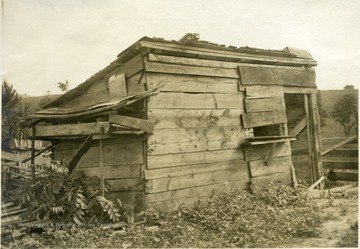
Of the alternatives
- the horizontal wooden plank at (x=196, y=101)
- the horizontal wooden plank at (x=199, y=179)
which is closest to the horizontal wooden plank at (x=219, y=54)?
the horizontal wooden plank at (x=196, y=101)

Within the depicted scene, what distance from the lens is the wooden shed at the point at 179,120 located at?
5773mm

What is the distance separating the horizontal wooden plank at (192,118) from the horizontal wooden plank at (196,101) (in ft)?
0.26

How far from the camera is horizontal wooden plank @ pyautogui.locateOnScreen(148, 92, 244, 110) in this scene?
5.96 meters

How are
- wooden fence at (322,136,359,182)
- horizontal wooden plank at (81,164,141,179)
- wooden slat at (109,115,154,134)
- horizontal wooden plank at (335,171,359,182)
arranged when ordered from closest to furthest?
1. wooden slat at (109,115,154,134)
2. horizontal wooden plank at (81,164,141,179)
3. wooden fence at (322,136,359,182)
4. horizontal wooden plank at (335,171,359,182)

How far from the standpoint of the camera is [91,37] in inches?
206

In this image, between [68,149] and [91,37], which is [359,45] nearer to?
[91,37]

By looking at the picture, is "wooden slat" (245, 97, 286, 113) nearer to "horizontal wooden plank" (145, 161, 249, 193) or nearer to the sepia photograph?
the sepia photograph

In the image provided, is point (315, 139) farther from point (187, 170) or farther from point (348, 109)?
point (187, 170)

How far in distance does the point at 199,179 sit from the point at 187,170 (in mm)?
319

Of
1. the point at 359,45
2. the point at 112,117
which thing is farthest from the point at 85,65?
the point at 359,45

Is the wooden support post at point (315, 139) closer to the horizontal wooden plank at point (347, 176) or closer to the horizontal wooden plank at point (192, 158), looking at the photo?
the horizontal wooden plank at point (347, 176)

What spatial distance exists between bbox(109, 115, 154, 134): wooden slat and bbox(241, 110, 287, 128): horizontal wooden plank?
7.61ft

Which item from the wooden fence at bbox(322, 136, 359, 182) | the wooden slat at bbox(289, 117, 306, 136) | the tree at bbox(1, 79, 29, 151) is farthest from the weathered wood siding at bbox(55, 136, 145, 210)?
the wooden fence at bbox(322, 136, 359, 182)

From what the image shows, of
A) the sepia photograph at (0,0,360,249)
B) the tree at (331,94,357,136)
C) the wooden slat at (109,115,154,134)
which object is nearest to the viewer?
the sepia photograph at (0,0,360,249)
